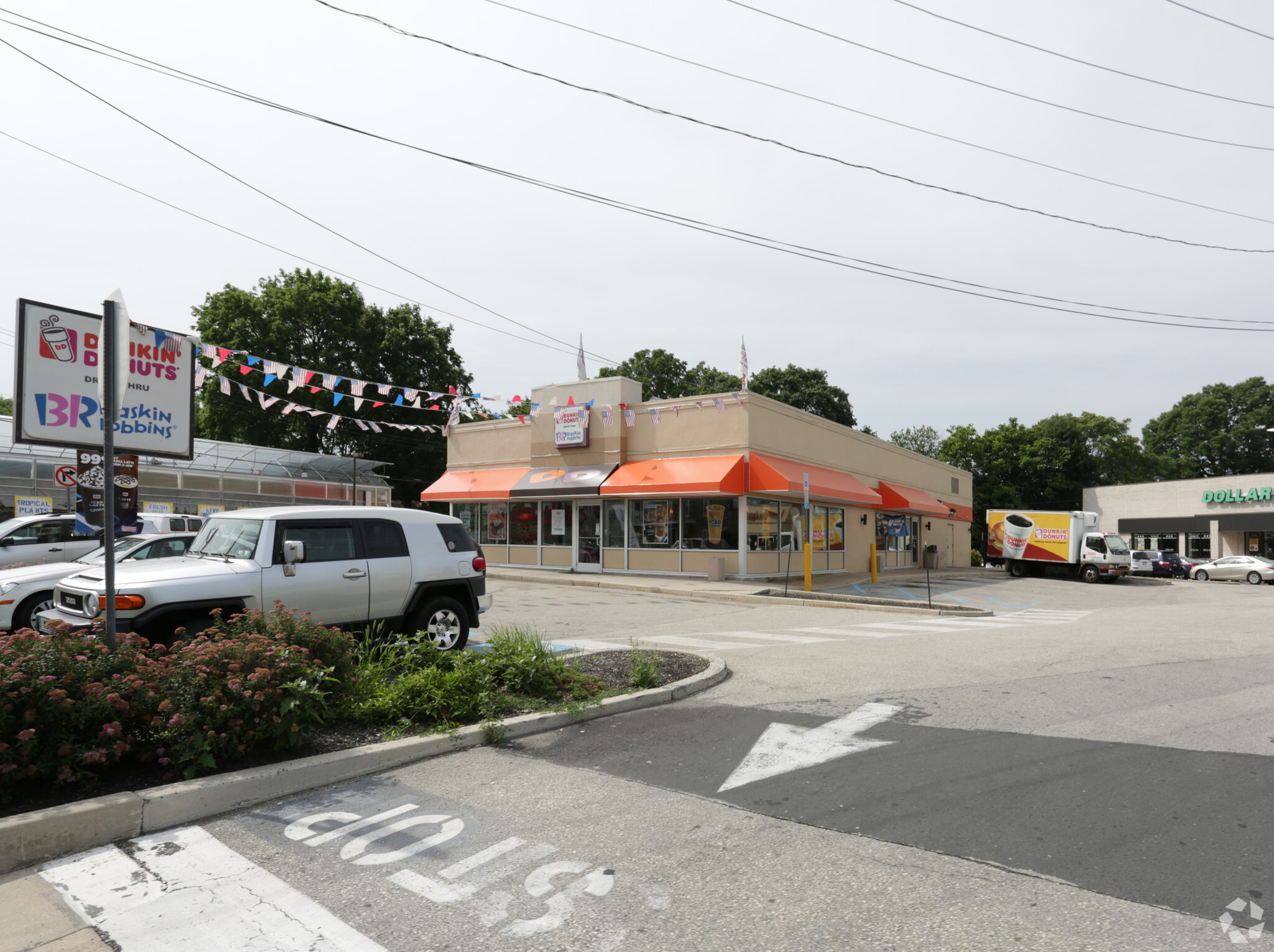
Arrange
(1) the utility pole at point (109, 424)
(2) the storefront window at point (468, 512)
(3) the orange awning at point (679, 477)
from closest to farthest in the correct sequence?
(1) the utility pole at point (109, 424), (3) the orange awning at point (679, 477), (2) the storefront window at point (468, 512)

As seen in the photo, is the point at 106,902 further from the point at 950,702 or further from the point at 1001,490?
the point at 1001,490

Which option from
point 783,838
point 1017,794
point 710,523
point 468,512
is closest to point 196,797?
point 783,838

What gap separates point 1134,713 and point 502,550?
24.9 metres

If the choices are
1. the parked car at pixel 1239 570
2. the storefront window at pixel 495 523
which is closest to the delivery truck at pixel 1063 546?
the parked car at pixel 1239 570

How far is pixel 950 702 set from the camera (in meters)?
7.58

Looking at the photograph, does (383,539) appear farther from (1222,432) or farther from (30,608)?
(1222,432)

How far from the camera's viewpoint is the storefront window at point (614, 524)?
87.9 ft

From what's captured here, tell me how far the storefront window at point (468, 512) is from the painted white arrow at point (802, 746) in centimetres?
2540

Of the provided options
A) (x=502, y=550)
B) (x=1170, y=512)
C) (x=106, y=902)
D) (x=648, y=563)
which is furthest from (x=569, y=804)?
(x=1170, y=512)

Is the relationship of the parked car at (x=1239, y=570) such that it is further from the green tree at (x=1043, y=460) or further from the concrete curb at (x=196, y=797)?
the concrete curb at (x=196, y=797)

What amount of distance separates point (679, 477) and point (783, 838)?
2027 cm

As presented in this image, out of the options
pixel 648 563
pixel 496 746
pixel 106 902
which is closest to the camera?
pixel 106 902

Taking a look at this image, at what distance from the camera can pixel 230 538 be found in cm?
845

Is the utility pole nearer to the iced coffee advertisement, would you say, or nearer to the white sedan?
the white sedan
